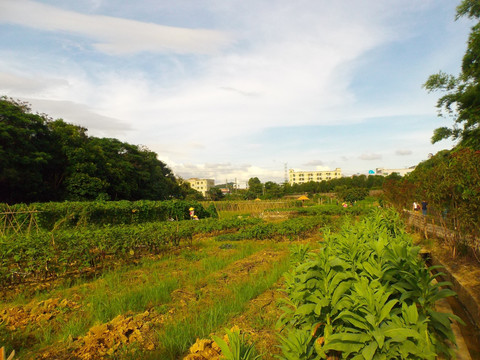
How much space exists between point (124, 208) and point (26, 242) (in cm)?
1200

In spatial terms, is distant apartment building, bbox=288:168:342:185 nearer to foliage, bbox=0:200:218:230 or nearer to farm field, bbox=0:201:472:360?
foliage, bbox=0:200:218:230

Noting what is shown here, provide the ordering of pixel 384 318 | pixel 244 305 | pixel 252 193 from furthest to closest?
pixel 252 193
pixel 244 305
pixel 384 318

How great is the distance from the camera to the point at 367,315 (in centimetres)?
185

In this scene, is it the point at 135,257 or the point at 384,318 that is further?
the point at 135,257

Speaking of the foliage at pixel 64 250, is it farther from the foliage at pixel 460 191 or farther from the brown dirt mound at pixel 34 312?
the foliage at pixel 460 191

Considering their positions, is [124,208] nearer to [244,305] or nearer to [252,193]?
[244,305]

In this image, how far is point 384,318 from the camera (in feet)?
6.48

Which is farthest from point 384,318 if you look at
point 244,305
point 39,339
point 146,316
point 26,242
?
point 26,242

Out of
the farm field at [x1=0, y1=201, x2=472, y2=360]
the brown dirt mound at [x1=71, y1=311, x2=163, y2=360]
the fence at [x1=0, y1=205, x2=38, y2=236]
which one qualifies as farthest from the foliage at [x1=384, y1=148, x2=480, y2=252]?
the fence at [x1=0, y1=205, x2=38, y2=236]

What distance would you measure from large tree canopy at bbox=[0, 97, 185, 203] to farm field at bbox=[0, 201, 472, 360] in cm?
2111

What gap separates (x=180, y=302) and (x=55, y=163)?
3035 centimetres

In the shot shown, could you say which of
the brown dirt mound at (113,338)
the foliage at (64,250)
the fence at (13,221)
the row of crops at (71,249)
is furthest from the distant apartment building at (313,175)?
the brown dirt mound at (113,338)

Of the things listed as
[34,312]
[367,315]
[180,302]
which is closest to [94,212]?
[34,312]

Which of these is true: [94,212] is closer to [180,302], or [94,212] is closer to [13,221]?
[13,221]
